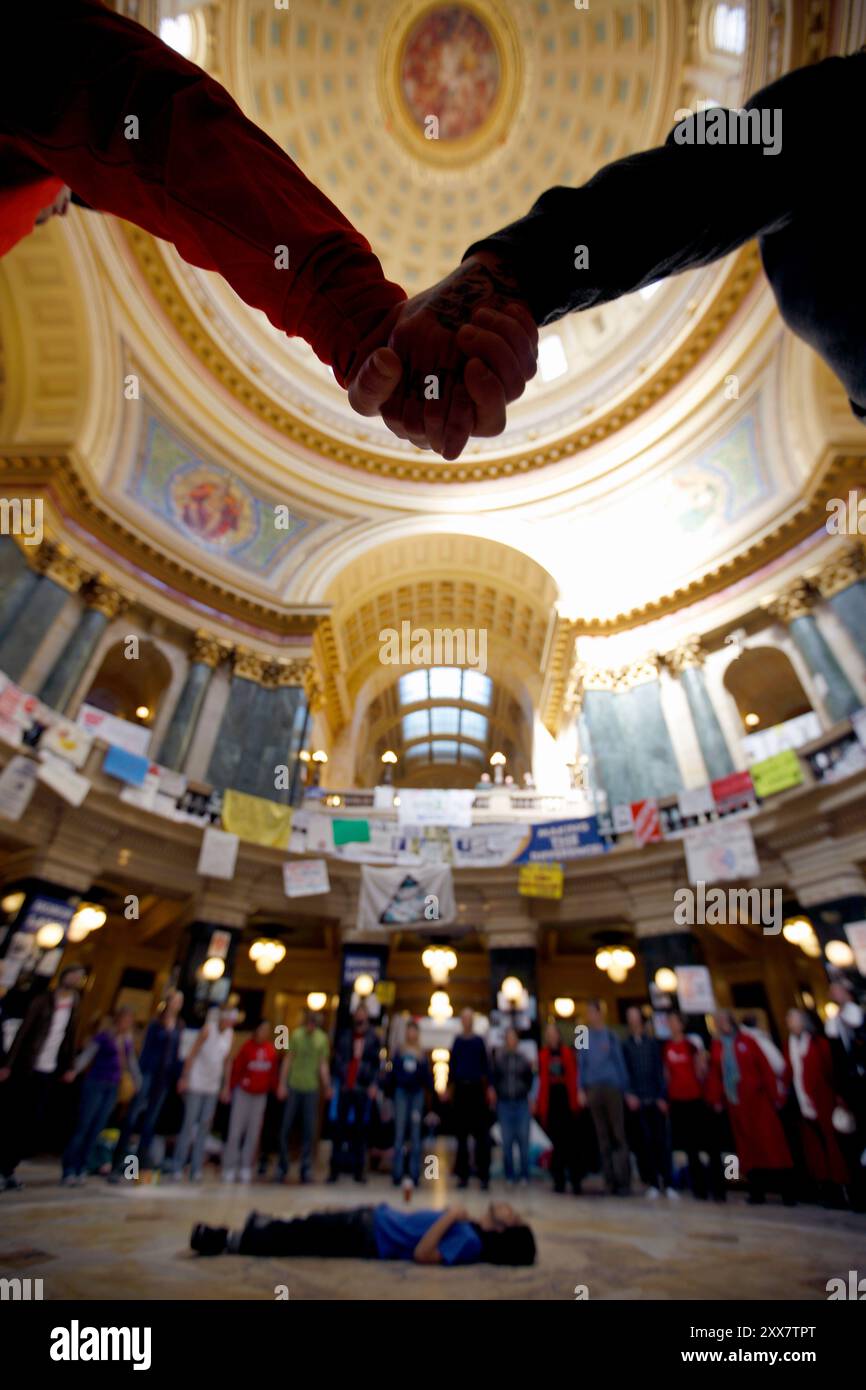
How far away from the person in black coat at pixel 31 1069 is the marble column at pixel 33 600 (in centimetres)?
704

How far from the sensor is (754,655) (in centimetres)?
1509

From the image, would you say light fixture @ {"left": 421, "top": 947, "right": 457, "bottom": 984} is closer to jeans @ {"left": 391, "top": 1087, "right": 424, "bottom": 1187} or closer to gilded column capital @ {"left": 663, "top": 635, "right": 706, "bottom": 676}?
jeans @ {"left": 391, "top": 1087, "right": 424, "bottom": 1187}

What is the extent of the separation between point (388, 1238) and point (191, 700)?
1281 cm

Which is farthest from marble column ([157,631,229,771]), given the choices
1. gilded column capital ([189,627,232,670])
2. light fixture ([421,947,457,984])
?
light fixture ([421,947,457,984])

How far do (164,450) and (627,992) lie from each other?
1881 cm

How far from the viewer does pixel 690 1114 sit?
7516 mm

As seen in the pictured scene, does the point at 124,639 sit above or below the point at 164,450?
below

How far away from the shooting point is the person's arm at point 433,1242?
365 centimetres

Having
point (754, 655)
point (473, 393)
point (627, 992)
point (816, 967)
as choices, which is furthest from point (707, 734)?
point (473, 393)

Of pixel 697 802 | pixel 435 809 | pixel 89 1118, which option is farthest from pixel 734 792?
pixel 89 1118

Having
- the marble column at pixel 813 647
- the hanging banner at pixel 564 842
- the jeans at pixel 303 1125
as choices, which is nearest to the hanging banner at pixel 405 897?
the hanging banner at pixel 564 842

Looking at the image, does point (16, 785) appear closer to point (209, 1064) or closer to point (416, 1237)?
point (209, 1064)

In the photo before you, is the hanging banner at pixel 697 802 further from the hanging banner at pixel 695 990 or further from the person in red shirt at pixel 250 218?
the person in red shirt at pixel 250 218
